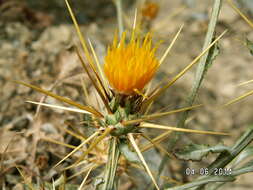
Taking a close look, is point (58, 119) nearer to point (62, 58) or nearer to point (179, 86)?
point (62, 58)

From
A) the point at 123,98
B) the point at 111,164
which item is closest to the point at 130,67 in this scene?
the point at 123,98

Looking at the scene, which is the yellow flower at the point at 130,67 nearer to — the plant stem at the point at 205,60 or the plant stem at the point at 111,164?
the plant stem at the point at 111,164

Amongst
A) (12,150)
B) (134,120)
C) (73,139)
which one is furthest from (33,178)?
(134,120)

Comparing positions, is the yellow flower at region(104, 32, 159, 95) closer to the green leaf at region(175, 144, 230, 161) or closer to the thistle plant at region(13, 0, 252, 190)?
the thistle plant at region(13, 0, 252, 190)

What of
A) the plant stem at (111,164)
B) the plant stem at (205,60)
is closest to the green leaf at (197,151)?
the plant stem at (205,60)

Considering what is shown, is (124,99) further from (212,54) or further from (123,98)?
(212,54)
